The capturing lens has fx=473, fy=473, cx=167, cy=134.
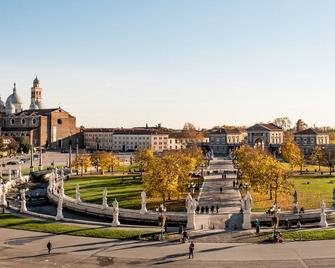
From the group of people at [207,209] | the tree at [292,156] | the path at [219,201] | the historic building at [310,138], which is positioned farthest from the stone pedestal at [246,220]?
the historic building at [310,138]

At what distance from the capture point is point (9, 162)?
11606 centimetres

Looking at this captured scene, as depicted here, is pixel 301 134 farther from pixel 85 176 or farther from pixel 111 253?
pixel 111 253

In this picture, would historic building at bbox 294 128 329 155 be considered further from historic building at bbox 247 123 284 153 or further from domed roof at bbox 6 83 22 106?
domed roof at bbox 6 83 22 106

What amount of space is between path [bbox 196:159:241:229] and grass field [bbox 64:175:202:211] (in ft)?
12.4

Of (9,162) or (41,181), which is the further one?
(9,162)

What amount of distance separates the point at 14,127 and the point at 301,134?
10403 centimetres

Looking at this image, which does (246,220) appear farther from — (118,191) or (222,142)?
(222,142)

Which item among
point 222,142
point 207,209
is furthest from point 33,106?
point 207,209

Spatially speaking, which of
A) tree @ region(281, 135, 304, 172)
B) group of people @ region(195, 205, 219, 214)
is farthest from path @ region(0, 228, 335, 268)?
tree @ region(281, 135, 304, 172)

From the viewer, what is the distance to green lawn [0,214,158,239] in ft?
120

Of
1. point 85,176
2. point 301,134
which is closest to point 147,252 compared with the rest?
point 85,176

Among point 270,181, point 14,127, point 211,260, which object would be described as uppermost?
point 14,127

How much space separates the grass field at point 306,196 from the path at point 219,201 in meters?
2.54

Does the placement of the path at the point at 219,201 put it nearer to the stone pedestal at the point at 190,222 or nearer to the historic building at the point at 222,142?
the stone pedestal at the point at 190,222
